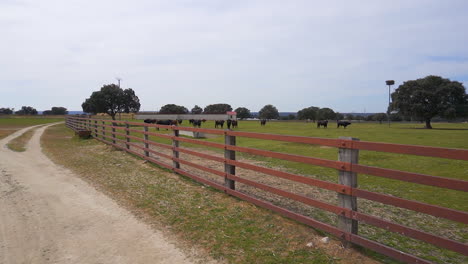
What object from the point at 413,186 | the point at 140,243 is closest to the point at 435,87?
the point at 413,186

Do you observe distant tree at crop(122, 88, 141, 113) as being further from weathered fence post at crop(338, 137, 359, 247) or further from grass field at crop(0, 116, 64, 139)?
weathered fence post at crop(338, 137, 359, 247)

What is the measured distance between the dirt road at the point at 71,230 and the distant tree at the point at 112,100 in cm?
5043

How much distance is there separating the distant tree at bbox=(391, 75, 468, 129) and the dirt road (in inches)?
1947

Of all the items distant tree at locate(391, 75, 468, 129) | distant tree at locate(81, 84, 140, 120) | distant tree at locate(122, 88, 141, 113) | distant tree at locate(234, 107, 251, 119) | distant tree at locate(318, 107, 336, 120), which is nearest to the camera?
distant tree at locate(391, 75, 468, 129)

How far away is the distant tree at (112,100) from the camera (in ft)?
175

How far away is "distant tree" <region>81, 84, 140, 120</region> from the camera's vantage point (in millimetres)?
53438

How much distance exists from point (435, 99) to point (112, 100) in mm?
54778

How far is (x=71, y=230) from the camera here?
4414 mm

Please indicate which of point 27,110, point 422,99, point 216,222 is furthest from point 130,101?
point 27,110

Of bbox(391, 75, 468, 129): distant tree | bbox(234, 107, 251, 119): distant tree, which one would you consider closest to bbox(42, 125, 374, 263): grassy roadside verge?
bbox(391, 75, 468, 129): distant tree

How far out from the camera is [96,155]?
11969mm

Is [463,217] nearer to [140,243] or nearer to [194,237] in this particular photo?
[194,237]

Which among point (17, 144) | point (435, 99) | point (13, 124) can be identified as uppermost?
point (435, 99)

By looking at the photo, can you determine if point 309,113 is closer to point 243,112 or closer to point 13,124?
point 243,112
